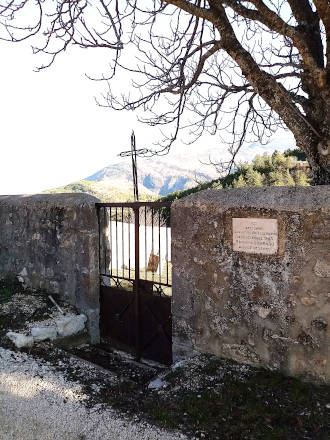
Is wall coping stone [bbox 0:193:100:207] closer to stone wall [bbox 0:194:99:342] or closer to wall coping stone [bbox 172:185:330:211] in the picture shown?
stone wall [bbox 0:194:99:342]

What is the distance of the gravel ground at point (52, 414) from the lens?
294 cm

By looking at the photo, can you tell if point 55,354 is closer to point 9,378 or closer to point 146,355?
point 9,378

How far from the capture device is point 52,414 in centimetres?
321

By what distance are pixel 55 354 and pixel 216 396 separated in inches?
82.5

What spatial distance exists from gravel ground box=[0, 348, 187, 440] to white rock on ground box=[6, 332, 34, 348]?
65 centimetres

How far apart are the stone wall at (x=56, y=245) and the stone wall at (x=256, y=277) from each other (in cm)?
166

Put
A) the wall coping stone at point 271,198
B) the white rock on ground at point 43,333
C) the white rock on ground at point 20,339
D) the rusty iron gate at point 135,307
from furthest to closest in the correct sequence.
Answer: the rusty iron gate at point 135,307 < the white rock on ground at point 43,333 < the white rock on ground at point 20,339 < the wall coping stone at point 271,198

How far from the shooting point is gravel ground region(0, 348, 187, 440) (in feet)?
9.65

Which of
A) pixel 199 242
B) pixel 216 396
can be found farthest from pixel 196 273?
pixel 216 396

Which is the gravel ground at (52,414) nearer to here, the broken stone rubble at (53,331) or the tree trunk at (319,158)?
the broken stone rubble at (53,331)

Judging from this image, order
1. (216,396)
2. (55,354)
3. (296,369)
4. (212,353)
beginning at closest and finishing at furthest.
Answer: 1. (216,396)
2. (296,369)
3. (212,353)
4. (55,354)

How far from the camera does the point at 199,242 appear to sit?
14.1ft

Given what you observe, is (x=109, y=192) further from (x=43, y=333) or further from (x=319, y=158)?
(x=319, y=158)

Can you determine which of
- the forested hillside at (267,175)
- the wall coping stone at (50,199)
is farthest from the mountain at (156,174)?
the wall coping stone at (50,199)
